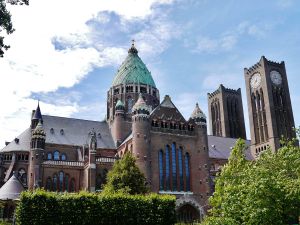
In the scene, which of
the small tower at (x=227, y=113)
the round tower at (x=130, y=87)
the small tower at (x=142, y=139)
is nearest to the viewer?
the small tower at (x=142, y=139)

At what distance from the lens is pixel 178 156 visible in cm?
6456

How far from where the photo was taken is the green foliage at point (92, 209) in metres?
38.6

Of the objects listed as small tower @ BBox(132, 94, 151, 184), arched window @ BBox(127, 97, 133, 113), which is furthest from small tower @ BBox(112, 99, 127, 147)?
small tower @ BBox(132, 94, 151, 184)

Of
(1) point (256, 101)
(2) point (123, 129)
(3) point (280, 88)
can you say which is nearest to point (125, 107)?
(2) point (123, 129)

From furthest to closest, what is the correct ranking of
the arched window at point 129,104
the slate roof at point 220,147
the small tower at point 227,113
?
the small tower at point 227,113, the arched window at point 129,104, the slate roof at point 220,147

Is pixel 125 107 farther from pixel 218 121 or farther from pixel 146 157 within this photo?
pixel 218 121

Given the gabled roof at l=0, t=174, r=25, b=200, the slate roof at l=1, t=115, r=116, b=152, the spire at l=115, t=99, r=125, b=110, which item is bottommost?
the gabled roof at l=0, t=174, r=25, b=200

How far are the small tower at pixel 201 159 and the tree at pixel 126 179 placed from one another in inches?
605

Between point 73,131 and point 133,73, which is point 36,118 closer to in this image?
point 73,131

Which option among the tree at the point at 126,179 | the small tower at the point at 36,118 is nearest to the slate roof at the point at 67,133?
the small tower at the point at 36,118

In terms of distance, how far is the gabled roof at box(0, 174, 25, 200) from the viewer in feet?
185

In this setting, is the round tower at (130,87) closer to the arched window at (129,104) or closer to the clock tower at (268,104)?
the arched window at (129,104)

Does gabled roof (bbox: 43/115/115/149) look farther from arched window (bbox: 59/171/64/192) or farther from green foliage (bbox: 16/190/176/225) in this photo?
green foliage (bbox: 16/190/176/225)

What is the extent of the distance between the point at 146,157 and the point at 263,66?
151ft
